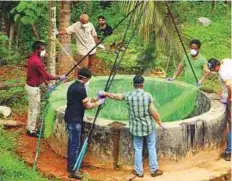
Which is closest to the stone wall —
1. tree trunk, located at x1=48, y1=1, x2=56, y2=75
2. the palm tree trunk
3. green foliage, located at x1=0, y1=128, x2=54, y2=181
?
green foliage, located at x1=0, y1=128, x2=54, y2=181

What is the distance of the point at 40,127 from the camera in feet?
33.7

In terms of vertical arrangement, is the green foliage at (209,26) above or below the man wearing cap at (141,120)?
above

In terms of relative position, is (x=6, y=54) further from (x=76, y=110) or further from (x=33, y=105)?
(x=76, y=110)

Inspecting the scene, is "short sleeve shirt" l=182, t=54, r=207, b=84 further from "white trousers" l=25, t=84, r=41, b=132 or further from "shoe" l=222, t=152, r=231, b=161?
"white trousers" l=25, t=84, r=41, b=132

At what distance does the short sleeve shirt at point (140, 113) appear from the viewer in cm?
823

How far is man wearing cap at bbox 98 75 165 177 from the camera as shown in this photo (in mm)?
8242

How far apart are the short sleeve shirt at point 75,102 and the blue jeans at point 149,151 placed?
0.91m

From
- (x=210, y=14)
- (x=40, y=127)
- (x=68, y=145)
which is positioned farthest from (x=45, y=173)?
(x=210, y=14)

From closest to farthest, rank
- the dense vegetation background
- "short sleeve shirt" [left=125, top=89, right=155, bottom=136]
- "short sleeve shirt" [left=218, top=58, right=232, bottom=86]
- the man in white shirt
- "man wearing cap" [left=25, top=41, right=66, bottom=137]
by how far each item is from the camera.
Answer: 1. "short sleeve shirt" [left=125, top=89, right=155, bottom=136]
2. "short sleeve shirt" [left=218, top=58, right=232, bottom=86]
3. "man wearing cap" [left=25, top=41, right=66, bottom=137]
4. the man in white shirt
5. the dense vegetation background

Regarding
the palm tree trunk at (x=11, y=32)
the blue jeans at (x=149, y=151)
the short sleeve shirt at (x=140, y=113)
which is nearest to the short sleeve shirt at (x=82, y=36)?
the palm tree trunk at (x=11, y=32)

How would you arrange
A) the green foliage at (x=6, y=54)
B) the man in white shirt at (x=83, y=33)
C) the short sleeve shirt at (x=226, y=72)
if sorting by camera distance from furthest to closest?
the green foliage at (x=6, y=54)
the man in white shirt at (x=83, y=33)
the short sleeve shirt at (x=226, y=72)

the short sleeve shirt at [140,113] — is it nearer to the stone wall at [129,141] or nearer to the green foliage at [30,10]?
the stone wall at [129,141]

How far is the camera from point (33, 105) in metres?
10.0

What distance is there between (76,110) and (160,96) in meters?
3.40
